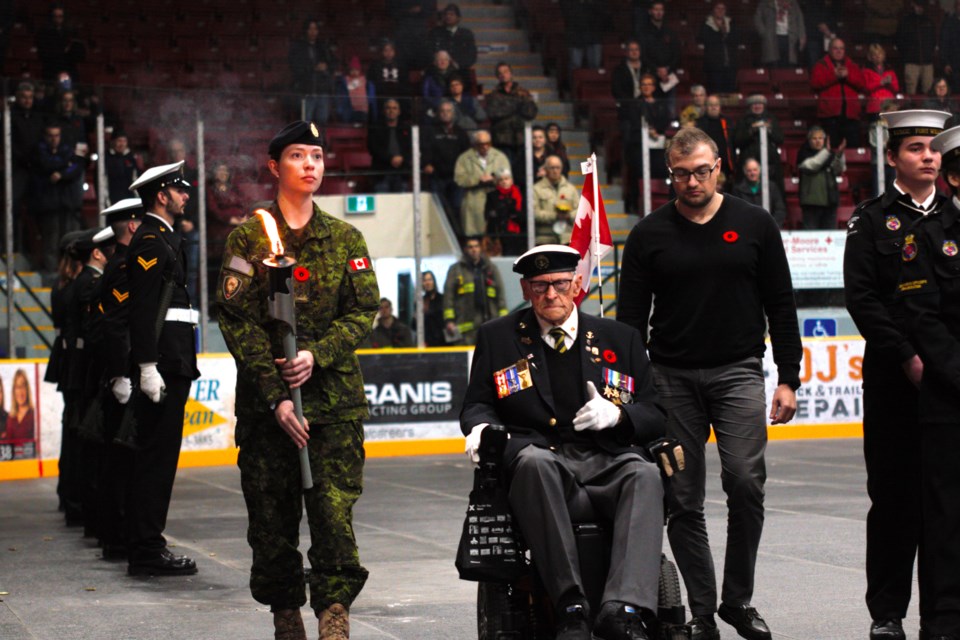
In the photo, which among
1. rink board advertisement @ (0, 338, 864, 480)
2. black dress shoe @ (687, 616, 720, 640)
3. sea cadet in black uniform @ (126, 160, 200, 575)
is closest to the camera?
black dress shoe @ (687, 616, 720, 640)

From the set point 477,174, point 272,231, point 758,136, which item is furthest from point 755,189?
point 272,231

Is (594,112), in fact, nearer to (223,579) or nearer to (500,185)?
(500,185)

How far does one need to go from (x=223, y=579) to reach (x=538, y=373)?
308 cm

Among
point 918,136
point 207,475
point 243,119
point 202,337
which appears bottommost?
point 207,475

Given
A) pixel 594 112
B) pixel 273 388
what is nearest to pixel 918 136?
pixel 273 388

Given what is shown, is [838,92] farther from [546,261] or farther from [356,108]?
[546,261]

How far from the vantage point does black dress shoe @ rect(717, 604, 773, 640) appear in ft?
19.1

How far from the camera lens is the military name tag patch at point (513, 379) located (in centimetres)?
538

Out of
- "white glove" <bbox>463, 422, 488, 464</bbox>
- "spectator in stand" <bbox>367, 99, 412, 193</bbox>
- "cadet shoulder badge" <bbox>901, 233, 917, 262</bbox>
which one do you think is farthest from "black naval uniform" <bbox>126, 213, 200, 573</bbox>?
"spectator in stand" <bbox>367, 99, 412, 193</bbox>

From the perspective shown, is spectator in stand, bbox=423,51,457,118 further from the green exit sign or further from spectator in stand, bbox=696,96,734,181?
spectator in stand, bbox=696,96,734,181

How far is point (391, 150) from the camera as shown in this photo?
15.5 meters

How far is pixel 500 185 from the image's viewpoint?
15.9m

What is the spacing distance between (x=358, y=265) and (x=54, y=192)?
9.62 meters

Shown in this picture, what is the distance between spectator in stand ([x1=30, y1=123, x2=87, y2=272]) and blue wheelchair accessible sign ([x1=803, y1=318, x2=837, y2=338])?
24.8 ft
